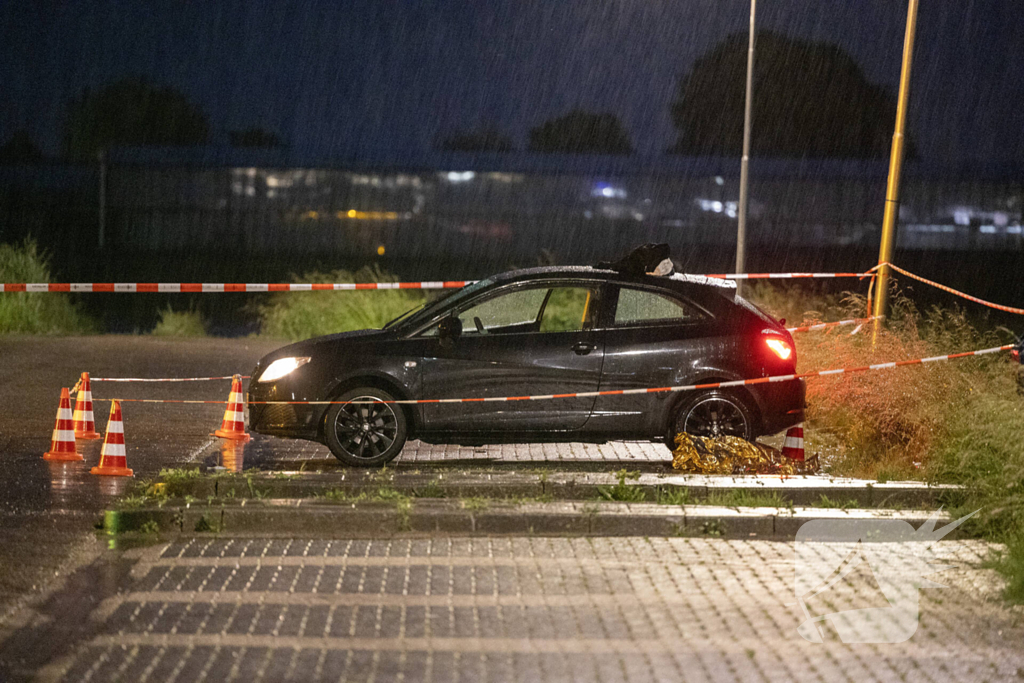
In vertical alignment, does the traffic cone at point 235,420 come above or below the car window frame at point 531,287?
below

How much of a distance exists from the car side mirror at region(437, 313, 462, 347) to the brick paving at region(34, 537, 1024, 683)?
2840mm

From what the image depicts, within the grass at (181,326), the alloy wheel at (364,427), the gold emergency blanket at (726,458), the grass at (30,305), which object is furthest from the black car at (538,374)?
the grass at (181,326)

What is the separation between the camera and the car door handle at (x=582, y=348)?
32.9 feet

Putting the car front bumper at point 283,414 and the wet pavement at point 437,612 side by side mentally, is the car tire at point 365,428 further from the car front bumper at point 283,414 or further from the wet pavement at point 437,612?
the wet pavement at point 437,612

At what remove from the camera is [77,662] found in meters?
5.18

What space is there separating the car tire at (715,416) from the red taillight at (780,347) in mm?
467

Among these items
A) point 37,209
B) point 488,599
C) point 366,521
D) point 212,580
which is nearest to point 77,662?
point 212,580

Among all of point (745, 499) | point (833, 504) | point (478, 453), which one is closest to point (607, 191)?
point (478, 453)

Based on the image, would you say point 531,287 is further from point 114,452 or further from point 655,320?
point 114,452

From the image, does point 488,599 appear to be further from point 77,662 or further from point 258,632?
point 77,662

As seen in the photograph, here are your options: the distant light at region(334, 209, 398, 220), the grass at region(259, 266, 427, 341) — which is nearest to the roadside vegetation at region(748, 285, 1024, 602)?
the grass at region(259, 266, 427, 341)

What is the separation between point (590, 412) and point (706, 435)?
987 mm

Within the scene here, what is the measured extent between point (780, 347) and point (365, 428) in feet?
11.4

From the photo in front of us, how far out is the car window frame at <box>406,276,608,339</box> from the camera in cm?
1005
